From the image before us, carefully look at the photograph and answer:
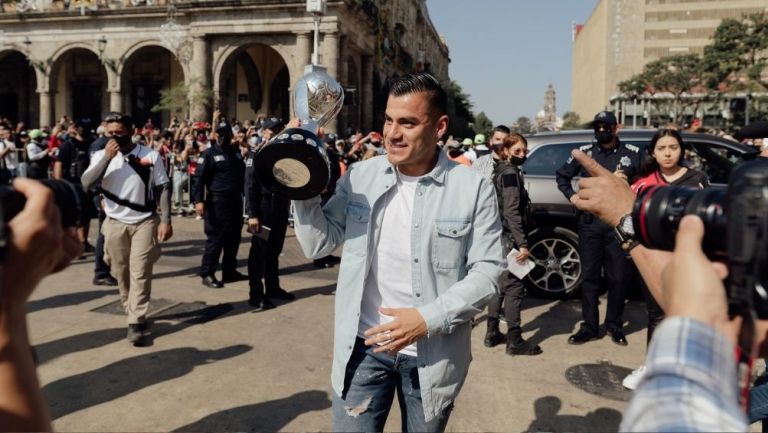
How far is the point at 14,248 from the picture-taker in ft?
3.79

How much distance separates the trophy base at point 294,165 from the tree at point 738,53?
4158cm

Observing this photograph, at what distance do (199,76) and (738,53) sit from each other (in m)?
35.4

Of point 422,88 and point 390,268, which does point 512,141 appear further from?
point 390,268

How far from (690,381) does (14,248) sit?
4.27ft

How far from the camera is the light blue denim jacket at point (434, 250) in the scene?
2266 mm

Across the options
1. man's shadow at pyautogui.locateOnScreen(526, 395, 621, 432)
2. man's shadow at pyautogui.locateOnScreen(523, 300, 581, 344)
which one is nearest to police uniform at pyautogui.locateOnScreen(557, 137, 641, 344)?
man's shadow at pyautogui.locateOnScreen(523, 300, 581, 344)

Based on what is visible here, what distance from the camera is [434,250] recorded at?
2.36 metres

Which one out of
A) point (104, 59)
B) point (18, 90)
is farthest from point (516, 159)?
point (18, 90)

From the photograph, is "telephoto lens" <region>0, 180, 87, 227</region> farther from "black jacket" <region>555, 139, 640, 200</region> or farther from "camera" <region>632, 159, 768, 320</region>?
"black jacket" <region>555, 139, 640, 200</region>

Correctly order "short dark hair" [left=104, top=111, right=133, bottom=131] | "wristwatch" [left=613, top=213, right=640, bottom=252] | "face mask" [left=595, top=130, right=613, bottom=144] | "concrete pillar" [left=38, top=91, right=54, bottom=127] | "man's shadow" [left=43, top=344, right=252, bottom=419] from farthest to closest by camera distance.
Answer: "concrete pillar" [left=38, top=91, right=54, bottom=127]
"face mask" [left=595, top=130, right=613, bottom=144]
"short dark hair" [left=104, top=111, right=133, bottom=131]
"man's shadow" [left=43, top=344, right=252, bottom=419]
"wristwatch" [left=613, top=213, right=640, bottom=252]

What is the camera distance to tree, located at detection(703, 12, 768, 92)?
3662 centimetres

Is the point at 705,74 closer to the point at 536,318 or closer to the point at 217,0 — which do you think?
the point at 217,0

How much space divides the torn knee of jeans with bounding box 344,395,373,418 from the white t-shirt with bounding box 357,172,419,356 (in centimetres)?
26

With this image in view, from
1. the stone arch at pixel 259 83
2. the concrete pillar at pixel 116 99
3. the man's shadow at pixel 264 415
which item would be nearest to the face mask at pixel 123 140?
the man's shadow at pixel 264 415
